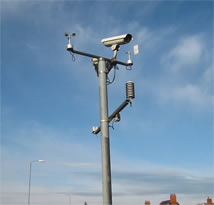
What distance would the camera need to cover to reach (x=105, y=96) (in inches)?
302

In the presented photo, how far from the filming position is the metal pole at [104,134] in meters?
6.96

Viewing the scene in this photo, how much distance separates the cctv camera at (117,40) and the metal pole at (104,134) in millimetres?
531

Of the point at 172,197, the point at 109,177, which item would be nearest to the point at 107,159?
the point at 109,177

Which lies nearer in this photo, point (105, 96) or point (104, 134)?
point (104, 134)

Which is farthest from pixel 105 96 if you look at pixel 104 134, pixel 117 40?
pixel 117 40

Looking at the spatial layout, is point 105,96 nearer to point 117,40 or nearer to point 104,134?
point 104,134

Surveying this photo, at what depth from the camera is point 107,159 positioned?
7168 mm

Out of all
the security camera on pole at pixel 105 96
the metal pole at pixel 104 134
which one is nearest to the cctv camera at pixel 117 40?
the security camera on pole at pixel 105 96

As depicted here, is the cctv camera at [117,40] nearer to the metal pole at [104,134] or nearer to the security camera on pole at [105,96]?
the security camera on pole at [105,96]

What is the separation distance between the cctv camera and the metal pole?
0.53 meters

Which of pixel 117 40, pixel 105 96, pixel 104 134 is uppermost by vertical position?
pixel 117 40

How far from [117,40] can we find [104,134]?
102 inches

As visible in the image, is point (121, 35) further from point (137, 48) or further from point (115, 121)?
point (115, 121)

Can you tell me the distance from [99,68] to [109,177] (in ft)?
9.39
